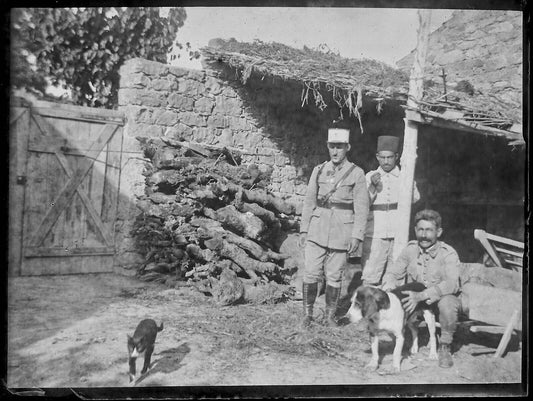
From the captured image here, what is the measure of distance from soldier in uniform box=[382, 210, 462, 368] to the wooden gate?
386 cm

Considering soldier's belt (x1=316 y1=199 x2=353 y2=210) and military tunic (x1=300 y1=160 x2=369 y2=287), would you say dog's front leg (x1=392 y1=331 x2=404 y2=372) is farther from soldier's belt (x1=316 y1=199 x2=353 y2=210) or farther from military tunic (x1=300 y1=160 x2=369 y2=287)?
soldier's belt (x1=316 y1=199 x2=353 y2=210)

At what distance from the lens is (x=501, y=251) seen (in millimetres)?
4891

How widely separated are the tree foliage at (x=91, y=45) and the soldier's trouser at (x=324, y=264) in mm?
2954

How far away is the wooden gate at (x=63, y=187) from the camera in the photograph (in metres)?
5.68

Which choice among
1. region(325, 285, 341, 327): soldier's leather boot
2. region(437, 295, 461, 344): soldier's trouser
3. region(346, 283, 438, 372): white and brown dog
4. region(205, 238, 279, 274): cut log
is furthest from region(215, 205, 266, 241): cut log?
region(437, 295, 461, 344): soldier's trouser

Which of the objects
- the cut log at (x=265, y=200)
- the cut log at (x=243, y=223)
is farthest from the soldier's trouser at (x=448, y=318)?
the cut log at (x=265, y=200)

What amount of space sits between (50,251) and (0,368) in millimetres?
1969

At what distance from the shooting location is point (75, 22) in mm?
5965

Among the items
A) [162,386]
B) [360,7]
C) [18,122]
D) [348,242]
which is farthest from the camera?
[18,122]

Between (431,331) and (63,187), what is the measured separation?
4.62 metres

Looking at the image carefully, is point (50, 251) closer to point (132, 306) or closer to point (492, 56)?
point (132, 306)

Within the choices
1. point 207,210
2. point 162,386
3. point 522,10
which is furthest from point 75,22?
point 522,10

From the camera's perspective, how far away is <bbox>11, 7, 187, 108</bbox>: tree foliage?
5734 mm

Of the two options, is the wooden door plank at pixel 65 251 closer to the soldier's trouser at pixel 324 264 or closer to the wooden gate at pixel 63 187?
the wooden gate at pixel 63 187
